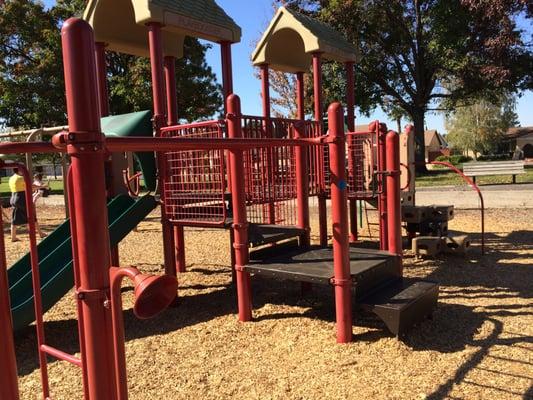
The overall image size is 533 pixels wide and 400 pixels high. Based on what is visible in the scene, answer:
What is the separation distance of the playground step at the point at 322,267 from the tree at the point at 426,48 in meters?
17.6

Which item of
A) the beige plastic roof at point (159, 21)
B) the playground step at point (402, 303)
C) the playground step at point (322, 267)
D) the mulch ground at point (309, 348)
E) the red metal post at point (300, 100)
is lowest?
the mulch ground at point (309, 348)

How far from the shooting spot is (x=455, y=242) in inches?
261

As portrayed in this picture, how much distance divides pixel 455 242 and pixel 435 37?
1916 cm

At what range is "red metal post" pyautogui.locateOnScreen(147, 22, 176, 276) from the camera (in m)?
5.06

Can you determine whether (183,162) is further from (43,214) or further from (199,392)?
(43,214)

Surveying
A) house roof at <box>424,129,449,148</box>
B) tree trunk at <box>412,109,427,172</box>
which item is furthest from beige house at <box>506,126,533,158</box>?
tree trunk at <box>412,109,427,172</box>

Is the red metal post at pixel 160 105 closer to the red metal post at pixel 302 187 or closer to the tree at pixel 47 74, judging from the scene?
the red metal post at pixel 302 187

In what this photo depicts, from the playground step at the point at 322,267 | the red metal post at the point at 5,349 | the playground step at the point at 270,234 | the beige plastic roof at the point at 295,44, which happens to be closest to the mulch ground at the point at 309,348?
the playground step at the point at 322,267

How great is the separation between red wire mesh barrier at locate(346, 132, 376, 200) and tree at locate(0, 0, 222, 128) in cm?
1694

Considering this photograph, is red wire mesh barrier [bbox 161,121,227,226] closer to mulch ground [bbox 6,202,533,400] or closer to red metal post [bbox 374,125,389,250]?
mulch ground [bbox 6,202,533,400]

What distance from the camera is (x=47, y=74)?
22922 millimetres

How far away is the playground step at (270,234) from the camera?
4.86 metres

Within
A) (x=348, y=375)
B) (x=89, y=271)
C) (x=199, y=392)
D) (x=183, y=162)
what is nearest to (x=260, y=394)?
(x=199, y=392)

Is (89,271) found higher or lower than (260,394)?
higher
